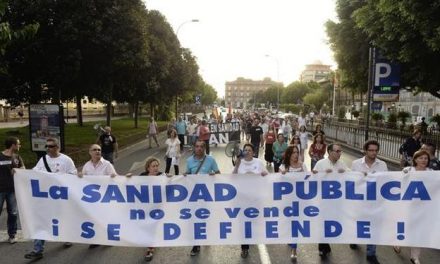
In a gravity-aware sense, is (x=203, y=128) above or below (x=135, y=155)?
above

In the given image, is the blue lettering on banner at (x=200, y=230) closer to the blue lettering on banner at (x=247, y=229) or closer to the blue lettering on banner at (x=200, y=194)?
the blue lettering on banner at (x=200, y=194)

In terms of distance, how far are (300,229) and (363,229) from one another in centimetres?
85

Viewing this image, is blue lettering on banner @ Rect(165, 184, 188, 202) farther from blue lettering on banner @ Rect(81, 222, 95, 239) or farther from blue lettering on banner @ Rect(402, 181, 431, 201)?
blue lettering on banner @ Rect(402, 181, 431, 201)

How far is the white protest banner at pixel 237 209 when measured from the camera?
6.32 m

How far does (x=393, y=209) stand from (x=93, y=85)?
1779cm

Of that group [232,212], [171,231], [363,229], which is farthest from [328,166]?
[171,231]

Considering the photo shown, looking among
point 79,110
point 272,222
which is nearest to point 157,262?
point 272,222

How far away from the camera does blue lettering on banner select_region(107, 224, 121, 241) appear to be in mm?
6352

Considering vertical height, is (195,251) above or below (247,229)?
below

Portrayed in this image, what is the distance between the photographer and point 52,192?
6504mm

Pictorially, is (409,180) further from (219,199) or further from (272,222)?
(219,199)

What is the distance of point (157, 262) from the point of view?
6.41 metres

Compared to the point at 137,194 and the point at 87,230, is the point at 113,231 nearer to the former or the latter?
the point at 87,230

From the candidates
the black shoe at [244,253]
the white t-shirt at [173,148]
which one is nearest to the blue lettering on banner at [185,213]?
the black shoe at [244,253]
